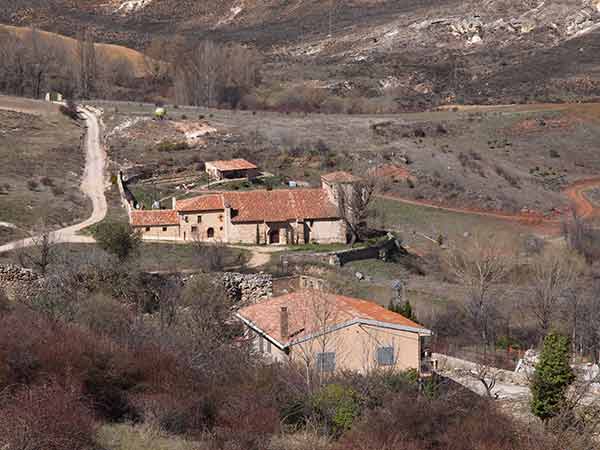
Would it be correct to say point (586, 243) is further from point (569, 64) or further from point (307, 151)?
point (569, 64)

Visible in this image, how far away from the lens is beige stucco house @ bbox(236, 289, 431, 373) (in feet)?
65.4

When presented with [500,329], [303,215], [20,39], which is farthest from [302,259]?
[20,39]

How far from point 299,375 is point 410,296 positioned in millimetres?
13353

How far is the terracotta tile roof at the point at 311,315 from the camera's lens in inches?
802

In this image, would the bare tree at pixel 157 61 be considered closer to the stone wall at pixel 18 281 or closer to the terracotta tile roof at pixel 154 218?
the terracotta tile roof at pixel 154 218

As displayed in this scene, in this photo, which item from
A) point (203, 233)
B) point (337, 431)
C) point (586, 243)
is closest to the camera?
point (337, 431)

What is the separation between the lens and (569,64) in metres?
97.1

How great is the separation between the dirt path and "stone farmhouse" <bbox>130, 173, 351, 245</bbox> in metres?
2.49

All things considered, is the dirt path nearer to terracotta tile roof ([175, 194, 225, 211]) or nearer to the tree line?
terracotta tile roof ([175, 194, 225, 211])

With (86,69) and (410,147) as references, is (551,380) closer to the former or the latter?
(410,147)

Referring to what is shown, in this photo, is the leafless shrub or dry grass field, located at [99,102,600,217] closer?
the leafless shrub

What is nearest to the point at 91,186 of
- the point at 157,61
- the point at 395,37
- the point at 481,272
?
the point at 481,272

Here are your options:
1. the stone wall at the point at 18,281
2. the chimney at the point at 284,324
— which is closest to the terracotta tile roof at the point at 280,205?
the stone wall at the point at 18,281

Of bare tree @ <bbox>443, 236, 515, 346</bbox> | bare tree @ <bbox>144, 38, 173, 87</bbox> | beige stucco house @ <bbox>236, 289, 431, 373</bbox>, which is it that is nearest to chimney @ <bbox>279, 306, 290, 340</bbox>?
beige stucco house @ <bbox>236, 289, 431, 373</bbox>
